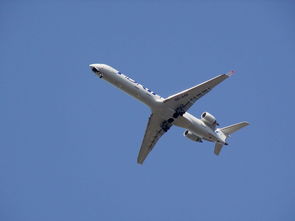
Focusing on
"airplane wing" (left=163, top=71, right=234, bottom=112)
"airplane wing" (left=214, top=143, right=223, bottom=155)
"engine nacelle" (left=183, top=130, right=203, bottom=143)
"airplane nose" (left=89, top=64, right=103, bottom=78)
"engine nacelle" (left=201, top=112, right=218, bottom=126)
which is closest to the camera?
"airplane wing" (left=163, top=71, right=234, bottom=112)

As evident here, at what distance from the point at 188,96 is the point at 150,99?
3.14m

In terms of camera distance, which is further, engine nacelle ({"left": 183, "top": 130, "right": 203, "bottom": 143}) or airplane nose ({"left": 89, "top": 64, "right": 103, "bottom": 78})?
engine nacelle ({"left": 183, "top": 130, "right": 203, "bottom": 143})

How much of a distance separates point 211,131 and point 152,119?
510cm

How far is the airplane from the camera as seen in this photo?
1730 inches

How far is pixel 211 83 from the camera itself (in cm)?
4353

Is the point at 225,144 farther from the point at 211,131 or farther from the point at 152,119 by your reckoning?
the point at 152,119

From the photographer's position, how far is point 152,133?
157 ft

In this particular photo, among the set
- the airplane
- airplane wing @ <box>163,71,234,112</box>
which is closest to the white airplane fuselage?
the airplane

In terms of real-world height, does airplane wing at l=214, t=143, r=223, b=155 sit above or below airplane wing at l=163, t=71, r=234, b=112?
below

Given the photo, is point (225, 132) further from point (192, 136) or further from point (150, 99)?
point (150, 99)

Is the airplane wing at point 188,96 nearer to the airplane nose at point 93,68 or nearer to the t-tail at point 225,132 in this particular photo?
the t-tail at point 225,132

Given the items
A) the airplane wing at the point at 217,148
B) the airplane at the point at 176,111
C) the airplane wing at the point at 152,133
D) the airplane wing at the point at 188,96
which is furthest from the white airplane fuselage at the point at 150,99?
the airplane wing at the point at 217,148

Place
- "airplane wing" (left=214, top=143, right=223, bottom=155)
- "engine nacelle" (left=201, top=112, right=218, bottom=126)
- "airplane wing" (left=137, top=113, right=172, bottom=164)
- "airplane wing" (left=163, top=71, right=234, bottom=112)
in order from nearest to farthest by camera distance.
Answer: "airplane wing" (left=163, top=71, right=234, bottom=112)
"engine nacelle" (left=201, top=112, right=218, bottom=126)
"airplane wing" (left=137, top=113, right=172, bottom=164)
"airplane wing" (left=214, top=143, right=223, bottom=155)

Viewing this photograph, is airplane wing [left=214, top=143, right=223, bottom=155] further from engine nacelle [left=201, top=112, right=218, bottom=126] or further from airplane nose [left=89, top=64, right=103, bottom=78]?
airplane nose [left=89, top=64, right=103, bottom=78]
